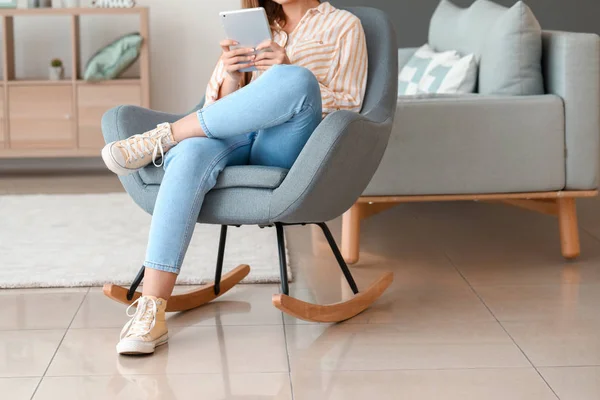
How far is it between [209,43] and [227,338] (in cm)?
343

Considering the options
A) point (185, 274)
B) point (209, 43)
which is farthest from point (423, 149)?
point (209, 43)

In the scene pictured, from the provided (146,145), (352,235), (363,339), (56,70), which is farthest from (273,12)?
(56,70)

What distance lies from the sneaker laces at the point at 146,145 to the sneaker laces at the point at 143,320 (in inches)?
14.5

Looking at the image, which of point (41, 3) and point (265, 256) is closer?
point (265, 256)

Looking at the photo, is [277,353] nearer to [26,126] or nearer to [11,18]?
[26,126]

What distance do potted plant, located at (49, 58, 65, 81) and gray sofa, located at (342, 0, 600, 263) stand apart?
8.73 ft

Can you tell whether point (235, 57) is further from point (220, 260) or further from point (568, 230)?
point (568, 230)

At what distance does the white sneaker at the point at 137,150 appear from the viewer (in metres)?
2.29

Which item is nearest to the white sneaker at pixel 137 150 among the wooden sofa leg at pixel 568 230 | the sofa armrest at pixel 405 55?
the wooden sofa leg at pixel 568 230

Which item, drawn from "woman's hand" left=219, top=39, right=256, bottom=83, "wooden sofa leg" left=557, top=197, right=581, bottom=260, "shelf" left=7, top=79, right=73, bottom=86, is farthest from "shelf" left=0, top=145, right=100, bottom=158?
"wooden sofa leg" left=557, top=197, right=581, bottom=260

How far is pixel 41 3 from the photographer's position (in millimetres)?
5059

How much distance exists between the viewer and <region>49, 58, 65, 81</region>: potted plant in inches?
202

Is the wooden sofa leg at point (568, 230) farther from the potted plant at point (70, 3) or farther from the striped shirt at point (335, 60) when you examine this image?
the potted plant at point (70, 3)

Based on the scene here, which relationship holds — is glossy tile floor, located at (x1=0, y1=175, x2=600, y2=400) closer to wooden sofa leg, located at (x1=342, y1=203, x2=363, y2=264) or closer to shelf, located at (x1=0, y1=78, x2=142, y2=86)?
wooden sofa leg, located at (x1=342, y1=203, x2=363, y2=264)
